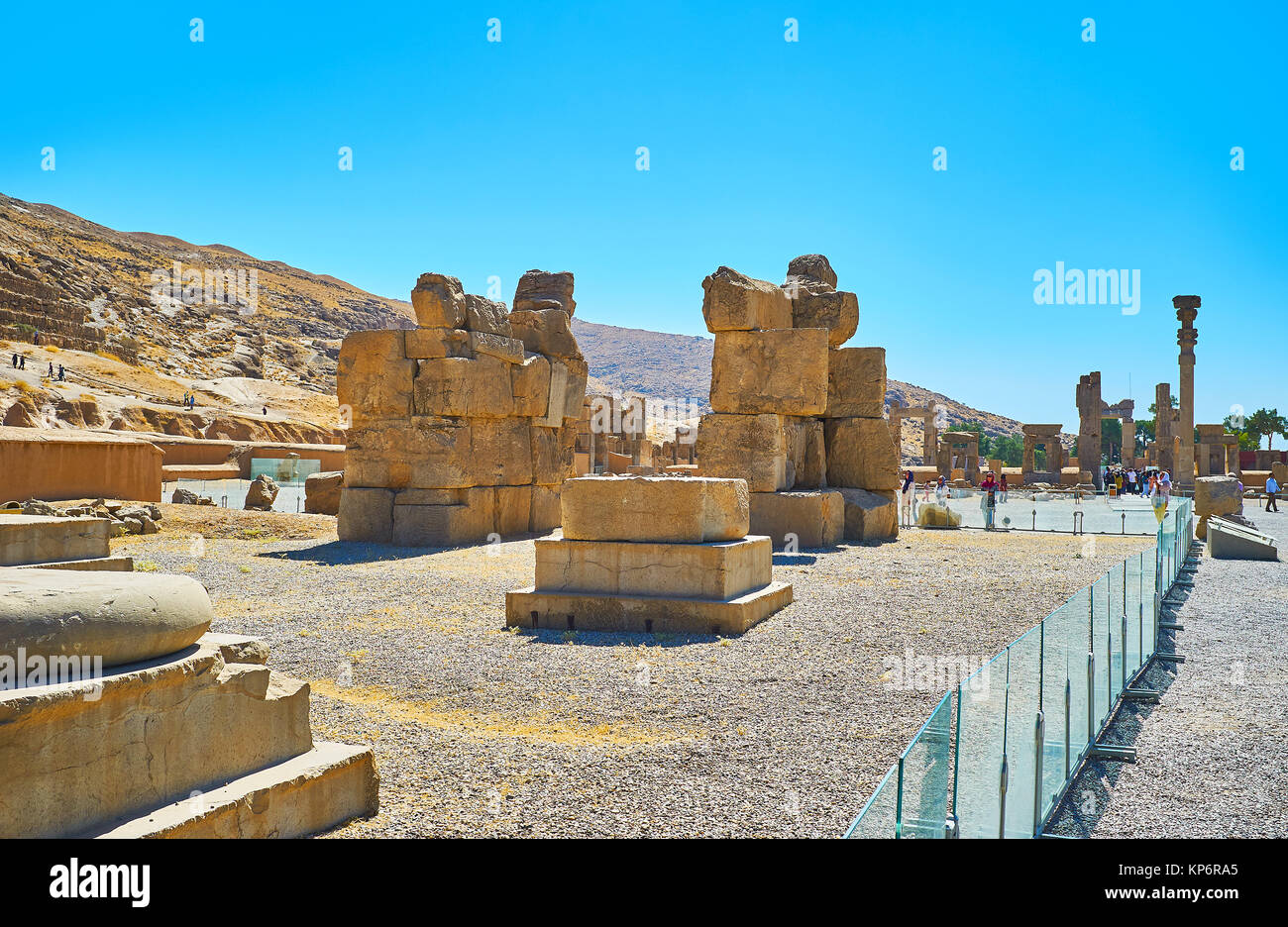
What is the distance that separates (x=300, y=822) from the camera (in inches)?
121

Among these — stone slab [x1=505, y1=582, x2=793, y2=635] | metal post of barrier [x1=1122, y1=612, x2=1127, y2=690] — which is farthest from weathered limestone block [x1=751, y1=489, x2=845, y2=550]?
metal post of barrier [x1=1122, y1=612, x2=1127, y2=690]

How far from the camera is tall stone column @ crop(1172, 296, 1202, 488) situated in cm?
2673

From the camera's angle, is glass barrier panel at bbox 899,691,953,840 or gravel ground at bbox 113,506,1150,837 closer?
glass barrier panel at bbox 899,691,953,840

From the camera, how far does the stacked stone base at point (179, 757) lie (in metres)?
2.47

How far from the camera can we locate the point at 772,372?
1254cm

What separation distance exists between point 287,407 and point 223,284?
4517cm

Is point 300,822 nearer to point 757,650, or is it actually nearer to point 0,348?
point 757,650

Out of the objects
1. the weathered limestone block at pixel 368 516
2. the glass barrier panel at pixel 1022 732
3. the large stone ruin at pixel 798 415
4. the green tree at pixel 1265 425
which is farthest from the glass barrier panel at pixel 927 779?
the green tree at pixel 1265 425

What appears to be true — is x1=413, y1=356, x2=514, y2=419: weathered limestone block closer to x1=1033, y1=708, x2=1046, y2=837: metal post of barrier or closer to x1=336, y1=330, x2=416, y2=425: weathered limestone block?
x1=336, y1=330, x2=416, y2=425: weathered limestone block

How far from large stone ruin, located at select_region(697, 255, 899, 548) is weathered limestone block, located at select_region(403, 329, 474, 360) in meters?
3.43

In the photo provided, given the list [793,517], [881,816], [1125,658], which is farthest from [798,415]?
[881,816]

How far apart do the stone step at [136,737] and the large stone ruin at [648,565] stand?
12.1ft

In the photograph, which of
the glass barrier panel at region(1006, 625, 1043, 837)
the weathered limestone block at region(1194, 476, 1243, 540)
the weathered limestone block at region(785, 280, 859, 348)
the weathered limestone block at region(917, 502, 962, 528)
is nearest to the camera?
the glass barrier panel at region(1006, 625, 1043, 837)
